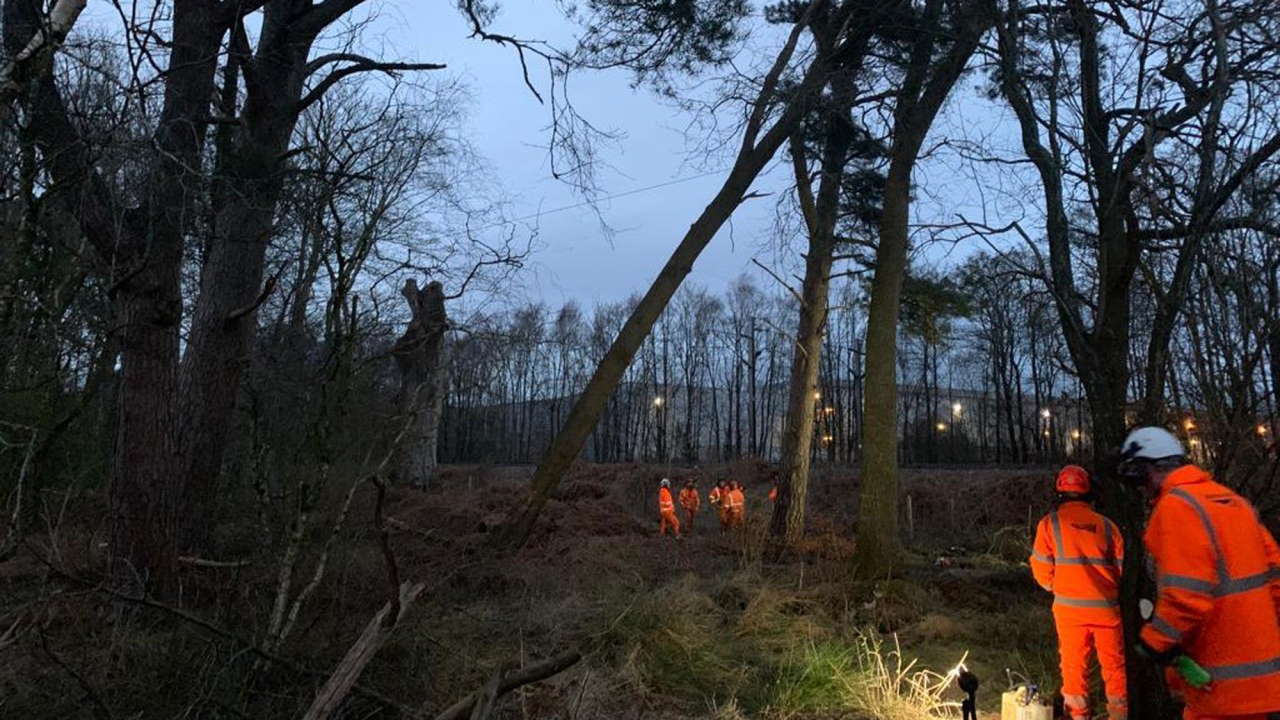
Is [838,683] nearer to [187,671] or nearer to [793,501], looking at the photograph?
[187,671]

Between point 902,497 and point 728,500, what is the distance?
25.7 ft

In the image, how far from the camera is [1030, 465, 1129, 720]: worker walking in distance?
502 cm

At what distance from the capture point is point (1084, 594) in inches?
202

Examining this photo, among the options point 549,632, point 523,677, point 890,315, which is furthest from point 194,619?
point 890,315

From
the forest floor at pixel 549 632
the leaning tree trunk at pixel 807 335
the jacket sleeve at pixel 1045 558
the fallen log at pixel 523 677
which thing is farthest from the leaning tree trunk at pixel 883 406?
the fallen log at pixel 523 677

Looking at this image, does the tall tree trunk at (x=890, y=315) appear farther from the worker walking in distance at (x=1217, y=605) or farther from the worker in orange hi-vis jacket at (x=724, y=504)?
the worker in orange hi-vis jacket at (x=724, y=504)

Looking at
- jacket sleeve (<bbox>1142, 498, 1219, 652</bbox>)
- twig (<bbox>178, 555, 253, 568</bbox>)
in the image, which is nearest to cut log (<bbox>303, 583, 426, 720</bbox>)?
twig (<bbox>178, 555, 253, 568</bbox>)

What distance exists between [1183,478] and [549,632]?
5012 millimetres

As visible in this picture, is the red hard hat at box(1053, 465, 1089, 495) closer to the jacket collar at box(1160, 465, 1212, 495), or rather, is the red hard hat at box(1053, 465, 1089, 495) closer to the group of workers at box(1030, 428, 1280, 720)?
the group of workers at box(1030, 428, 1280, 720)

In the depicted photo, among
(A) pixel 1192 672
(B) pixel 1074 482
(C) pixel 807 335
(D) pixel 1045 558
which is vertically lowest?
(A) pixel 1192 672

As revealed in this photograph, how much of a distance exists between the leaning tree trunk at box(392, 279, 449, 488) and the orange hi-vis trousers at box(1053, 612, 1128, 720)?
14.5 feet

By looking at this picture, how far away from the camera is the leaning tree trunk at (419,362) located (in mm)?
5730

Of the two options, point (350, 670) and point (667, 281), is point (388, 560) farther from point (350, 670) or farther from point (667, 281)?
point (667, 281)

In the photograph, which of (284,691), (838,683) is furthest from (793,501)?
(284,691)
